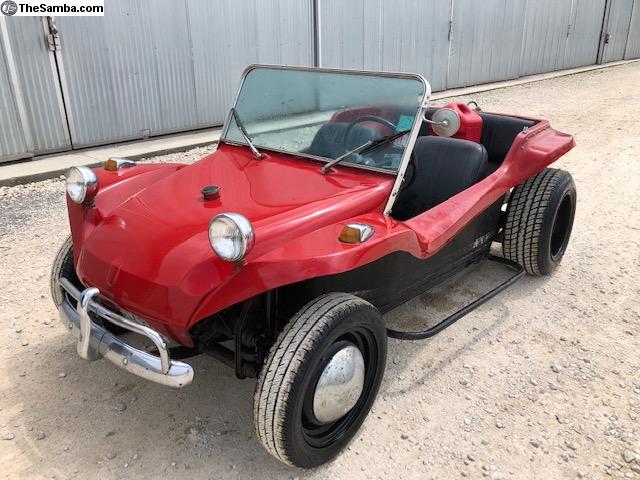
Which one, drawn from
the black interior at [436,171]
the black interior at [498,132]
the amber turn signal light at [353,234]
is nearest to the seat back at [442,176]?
the black interior at [436,171]

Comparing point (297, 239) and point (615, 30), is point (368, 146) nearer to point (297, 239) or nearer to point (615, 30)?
point (297, 239)

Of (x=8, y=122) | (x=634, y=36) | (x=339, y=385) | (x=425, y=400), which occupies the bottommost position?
(x=634, y=36)

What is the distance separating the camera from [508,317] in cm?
329

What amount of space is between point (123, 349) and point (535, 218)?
2.55 meters

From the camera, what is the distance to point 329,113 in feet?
9.48

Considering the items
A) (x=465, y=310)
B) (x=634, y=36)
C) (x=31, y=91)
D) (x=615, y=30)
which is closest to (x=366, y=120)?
(x=465, y=310)

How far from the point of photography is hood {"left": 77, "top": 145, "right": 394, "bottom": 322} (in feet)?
6.86

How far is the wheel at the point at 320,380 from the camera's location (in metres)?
1.98

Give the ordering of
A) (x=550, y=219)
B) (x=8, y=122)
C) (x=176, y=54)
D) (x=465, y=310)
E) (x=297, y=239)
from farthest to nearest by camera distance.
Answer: (x=176, y=54)
(x=8, y=122)
(x=550, y=219)
(x=465, y=310)
(x=297, y=239)

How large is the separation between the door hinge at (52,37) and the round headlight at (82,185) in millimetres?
4202

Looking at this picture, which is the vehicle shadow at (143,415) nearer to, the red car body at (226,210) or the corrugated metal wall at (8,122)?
the red car body at (226,210)

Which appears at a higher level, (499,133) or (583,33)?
(499,133)

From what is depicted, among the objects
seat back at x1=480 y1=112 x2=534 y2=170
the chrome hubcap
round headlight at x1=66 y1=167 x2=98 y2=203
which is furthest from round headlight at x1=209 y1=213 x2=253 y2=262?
seat back at x1=480 y1=112 x2=534 y2=170

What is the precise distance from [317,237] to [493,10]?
11.8 meters
